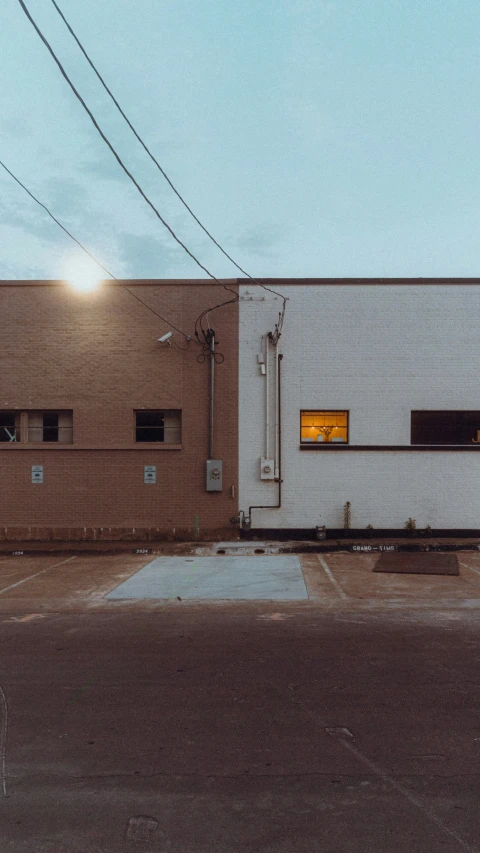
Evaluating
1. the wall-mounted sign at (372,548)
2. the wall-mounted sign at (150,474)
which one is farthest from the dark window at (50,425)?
the wall-mounted sign at (372,548)

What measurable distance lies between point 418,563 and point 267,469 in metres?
4.33

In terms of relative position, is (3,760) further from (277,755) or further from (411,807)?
(411,807)

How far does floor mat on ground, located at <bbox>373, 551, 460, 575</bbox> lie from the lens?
10441 mm

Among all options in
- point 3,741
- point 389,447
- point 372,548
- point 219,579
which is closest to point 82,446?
point 219,579

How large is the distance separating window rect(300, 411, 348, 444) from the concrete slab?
3436mm

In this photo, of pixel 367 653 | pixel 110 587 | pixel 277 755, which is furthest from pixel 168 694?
pixel 110 587

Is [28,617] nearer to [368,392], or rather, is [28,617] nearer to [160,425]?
[160,425]

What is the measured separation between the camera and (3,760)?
3.89 meters

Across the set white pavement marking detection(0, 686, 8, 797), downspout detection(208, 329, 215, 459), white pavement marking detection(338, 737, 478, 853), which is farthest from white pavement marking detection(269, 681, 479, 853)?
downspout detection(208, 329, 215, 459)

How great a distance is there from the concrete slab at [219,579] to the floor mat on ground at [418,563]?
5.96 feet

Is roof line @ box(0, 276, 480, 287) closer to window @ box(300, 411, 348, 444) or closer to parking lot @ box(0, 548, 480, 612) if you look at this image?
window @ box(300, 411, 348, 444)

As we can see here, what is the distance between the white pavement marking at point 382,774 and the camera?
310cm

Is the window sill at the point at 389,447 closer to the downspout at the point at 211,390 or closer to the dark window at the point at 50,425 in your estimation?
the downspout at the point at 211,390

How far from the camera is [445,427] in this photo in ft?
46.3
